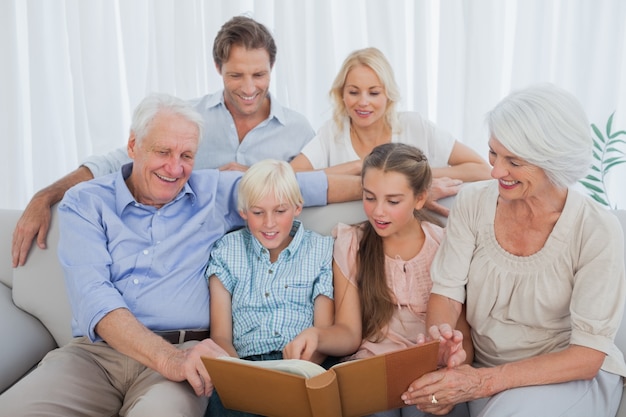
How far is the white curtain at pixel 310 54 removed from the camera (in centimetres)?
322

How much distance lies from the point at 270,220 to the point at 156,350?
1.58 feet

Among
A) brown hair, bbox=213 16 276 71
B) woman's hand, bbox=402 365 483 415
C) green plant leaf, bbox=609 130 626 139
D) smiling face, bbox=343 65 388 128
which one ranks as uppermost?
brown hair, bbox=213 16 276 71

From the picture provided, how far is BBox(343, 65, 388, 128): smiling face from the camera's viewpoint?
2527 millimetres

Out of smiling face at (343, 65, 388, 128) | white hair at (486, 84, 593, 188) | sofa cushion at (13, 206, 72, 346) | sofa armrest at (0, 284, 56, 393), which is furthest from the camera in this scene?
smiling face at (343, 65, 388, 128)

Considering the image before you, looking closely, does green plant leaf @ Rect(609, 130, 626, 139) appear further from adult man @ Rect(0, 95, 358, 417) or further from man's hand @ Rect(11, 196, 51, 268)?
man's hand @ Rect(11, 196, 51, 268)

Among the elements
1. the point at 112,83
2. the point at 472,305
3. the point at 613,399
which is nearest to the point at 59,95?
the point at 112,83

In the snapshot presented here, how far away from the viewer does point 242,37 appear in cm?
254

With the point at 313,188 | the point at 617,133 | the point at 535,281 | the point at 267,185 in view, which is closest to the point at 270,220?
the point at 267,185

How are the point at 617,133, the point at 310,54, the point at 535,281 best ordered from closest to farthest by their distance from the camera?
1. the point at 535,281
2. the point at 617,133
3. the point at 310,54

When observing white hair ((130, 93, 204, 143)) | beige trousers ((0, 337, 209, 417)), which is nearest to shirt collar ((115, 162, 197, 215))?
white hair ((130, 93, 204, 143))

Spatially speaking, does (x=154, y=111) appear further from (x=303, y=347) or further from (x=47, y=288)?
(x=303, y=347)

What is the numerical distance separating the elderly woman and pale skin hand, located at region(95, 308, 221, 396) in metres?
0.50

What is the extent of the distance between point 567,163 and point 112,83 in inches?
104

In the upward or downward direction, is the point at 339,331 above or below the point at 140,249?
below
